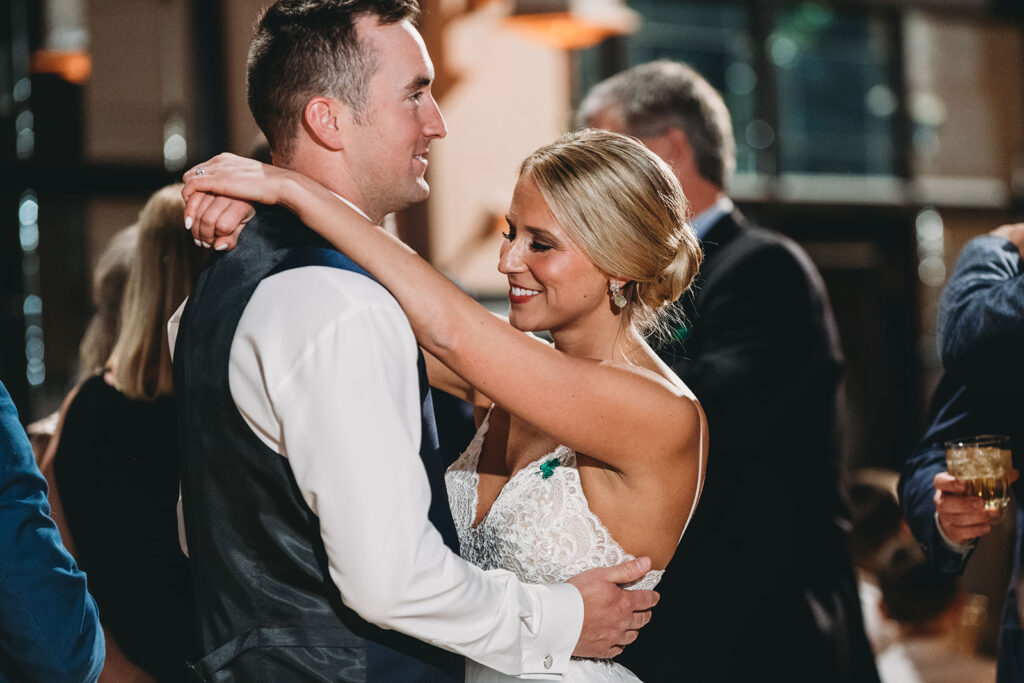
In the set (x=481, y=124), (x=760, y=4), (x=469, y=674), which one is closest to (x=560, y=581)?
(x=469, y=674)

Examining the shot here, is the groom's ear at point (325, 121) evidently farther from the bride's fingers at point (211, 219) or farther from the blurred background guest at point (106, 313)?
the blurred background guest at point (106, 313)

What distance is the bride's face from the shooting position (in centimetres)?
209

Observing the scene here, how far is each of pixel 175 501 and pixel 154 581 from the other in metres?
0.18

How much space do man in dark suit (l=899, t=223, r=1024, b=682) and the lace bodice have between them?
2.20 feet

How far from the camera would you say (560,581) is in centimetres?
202

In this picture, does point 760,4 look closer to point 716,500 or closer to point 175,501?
point 716,500

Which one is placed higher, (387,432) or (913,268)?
(387,432)

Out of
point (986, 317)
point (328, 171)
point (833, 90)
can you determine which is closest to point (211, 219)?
point (328, 171)

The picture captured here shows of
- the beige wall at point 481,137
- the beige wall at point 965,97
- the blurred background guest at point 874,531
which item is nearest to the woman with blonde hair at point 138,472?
the blurred background guest at point 874,531

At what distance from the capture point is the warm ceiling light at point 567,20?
4988 mm

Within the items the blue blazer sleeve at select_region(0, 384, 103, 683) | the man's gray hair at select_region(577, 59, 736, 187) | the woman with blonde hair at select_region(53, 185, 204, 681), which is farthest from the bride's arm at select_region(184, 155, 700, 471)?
the man's gray hair at select_region(577, 59, 736, 187)

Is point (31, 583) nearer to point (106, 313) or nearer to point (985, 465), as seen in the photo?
point (106, 313)

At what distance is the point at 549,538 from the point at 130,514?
96 centimetres

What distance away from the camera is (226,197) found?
66.1 inches
